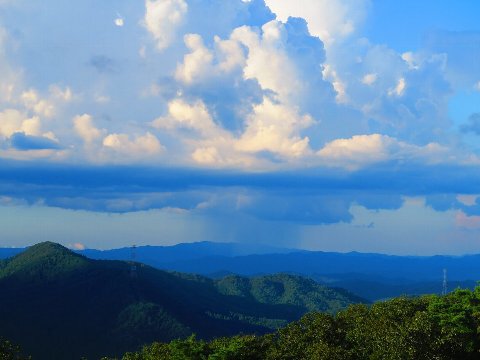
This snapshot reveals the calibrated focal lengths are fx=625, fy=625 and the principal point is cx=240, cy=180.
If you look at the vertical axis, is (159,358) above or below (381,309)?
below

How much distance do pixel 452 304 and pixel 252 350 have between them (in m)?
27.3

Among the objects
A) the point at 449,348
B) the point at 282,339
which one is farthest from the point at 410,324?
the point at 282,339

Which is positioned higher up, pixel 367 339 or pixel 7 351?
pixel 367 339

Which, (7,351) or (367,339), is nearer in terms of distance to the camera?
(7,351)

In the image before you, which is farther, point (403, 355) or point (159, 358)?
point (159, 358)

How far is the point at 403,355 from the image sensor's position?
62.5 meters

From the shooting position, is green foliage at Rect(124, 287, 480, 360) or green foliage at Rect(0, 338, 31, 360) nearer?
green foliage at Rect(0, 338, 31, 360)

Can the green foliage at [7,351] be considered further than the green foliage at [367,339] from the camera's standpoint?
No

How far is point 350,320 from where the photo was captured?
76.8m

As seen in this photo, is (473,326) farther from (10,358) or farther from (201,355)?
(10,358)

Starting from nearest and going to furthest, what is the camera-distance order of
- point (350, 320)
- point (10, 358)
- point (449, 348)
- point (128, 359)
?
1. point (10, 358)
2. point (449, 348)
3. point (128, 359)
4. point (350, 320)

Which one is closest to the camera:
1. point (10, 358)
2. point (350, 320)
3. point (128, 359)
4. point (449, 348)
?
point (10, 358)

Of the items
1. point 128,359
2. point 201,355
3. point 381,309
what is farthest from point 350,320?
point 128,359

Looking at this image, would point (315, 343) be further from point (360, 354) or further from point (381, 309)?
point (381, 309)
